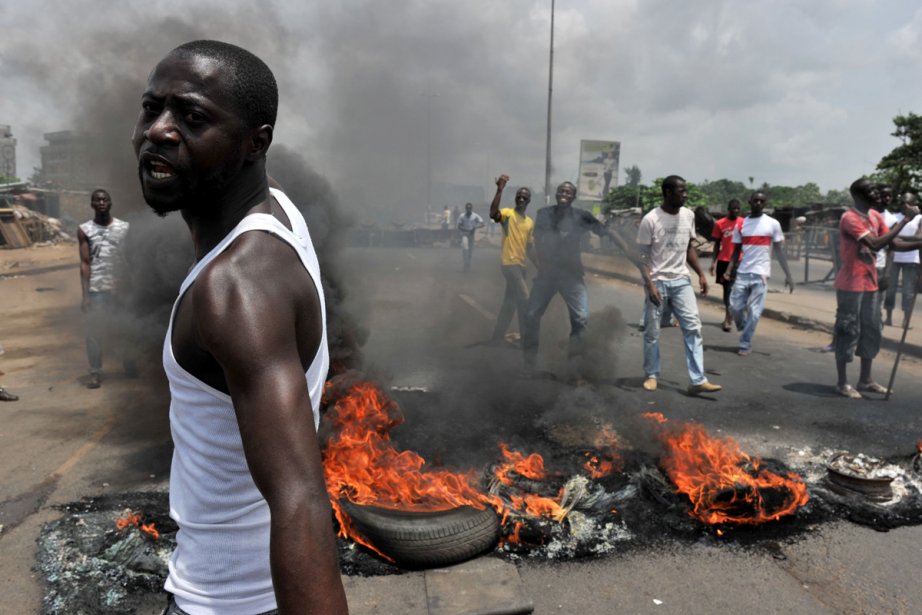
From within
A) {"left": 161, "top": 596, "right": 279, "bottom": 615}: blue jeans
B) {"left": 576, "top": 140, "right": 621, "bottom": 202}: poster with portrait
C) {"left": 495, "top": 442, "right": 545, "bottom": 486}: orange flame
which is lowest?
{"left": 495, "top": 442, "right": 545, "bottom": 486}: orange flame

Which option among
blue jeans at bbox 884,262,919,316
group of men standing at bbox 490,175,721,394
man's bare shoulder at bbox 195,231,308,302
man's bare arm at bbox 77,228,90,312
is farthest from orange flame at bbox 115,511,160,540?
blue jeans at bbox 884,262,919,316

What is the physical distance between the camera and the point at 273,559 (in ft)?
3.19

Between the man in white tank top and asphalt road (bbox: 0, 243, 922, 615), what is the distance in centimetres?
193

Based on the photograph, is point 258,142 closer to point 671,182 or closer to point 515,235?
point 671,182

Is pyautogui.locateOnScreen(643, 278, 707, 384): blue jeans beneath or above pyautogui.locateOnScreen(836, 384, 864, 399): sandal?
above

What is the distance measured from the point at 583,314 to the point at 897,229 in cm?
288

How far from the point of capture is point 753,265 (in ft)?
25.0

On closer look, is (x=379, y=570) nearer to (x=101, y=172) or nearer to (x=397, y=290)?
(x=101, y=172)

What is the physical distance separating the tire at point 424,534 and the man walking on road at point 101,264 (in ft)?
13.6

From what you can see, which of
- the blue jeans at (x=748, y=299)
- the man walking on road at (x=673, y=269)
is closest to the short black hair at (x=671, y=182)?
the man walking on road at (x=673, y=269)

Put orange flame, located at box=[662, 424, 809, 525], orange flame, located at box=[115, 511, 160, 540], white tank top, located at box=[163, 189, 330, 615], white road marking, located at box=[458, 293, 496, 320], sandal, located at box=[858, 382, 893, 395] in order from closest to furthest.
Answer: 1. white tank top, located at box=[163, 189, 330, 615]
2. orange flame, located at box=[115, 511, 160, 540]
3. orange flame, located at box=[662, 424, 809, 525]
4. sandal, located at box=[858, 382, 893, 395]
5. white road marking, located at box=[458, 293, 496, 320]

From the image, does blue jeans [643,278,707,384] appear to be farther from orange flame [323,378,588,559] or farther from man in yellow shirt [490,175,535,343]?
orange flame [323,378,588,559]

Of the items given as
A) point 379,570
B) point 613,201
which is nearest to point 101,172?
point 379,570

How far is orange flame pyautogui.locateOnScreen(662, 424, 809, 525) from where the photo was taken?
367 cm
